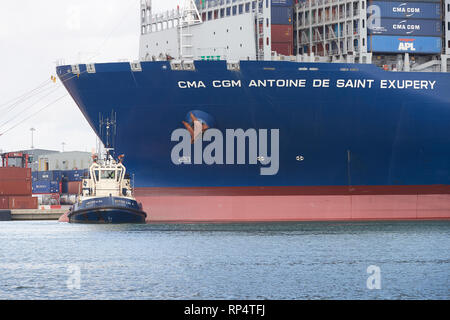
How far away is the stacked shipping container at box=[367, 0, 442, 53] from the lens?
44.0 metres

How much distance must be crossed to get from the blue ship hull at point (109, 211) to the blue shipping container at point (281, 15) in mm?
12421

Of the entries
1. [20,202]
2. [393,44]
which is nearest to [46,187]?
[20,202]

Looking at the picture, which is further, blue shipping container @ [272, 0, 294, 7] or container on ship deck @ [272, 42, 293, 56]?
blue shipping container @ [272, 0, 294, 7]

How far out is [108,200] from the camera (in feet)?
147

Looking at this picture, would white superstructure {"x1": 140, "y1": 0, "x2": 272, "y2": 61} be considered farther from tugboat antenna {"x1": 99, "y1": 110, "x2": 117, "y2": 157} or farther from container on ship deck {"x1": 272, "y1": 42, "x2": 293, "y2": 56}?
tugboat antenna {"x1": 99, "y1": 110, "x2": 117, "y2": 157}

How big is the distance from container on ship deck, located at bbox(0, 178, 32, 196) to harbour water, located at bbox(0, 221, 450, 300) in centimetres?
2268

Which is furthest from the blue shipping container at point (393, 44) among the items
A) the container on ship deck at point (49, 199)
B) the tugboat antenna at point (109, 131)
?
the container on ship deck at point (49, 199)

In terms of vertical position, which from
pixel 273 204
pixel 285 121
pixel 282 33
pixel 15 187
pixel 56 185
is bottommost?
pixel 273 204

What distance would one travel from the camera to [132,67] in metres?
42.0

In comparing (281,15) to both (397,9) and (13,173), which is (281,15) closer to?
(397,9)

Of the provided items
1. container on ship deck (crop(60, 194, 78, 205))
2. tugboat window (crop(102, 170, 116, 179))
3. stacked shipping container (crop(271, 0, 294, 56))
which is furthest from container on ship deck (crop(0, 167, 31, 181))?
stacked shipping container (crop(271, 0, 294, 56))

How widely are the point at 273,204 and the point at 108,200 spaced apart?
9.03 m

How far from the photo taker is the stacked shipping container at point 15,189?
6631cm
